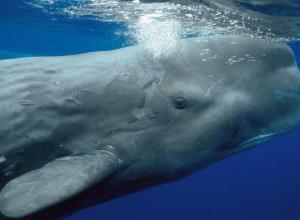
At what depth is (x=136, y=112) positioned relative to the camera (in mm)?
4859

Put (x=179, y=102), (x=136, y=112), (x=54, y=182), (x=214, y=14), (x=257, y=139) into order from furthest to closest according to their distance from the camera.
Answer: (x=214, y=14) → (x=257, y=139) → (x=179, y=102) → (x=136, y=112) → (x=54, y=182)

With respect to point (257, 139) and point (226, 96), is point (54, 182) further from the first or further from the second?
point (257, 139)

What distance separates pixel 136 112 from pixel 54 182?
59.8 inches

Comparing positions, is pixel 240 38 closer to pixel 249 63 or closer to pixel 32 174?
pixel 249 63

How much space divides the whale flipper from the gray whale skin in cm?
2

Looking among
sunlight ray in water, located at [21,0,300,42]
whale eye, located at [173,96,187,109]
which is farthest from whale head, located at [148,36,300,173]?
→ sunlight ray in water, located at [21,0,300,42]

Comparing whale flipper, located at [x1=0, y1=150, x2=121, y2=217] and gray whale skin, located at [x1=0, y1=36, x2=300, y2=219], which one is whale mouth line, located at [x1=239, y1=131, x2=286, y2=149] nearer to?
gray whale skin, located at [x1=0, y1=36, x2=300, y2=219]

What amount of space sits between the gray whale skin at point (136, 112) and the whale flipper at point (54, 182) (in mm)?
16

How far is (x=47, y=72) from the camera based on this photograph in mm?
4961

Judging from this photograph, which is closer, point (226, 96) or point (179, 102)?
point (179, 102)

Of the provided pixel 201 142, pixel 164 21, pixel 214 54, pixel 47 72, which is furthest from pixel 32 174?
pixel 164 21

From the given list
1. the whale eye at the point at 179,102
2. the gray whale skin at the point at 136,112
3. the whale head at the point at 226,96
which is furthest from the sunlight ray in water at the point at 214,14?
the whale eye at the point at 179,102

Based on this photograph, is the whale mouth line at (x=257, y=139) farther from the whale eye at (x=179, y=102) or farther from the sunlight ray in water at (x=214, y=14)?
the sunlight ray in water at (x=214, y=14)

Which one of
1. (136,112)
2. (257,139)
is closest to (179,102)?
(136,112)
